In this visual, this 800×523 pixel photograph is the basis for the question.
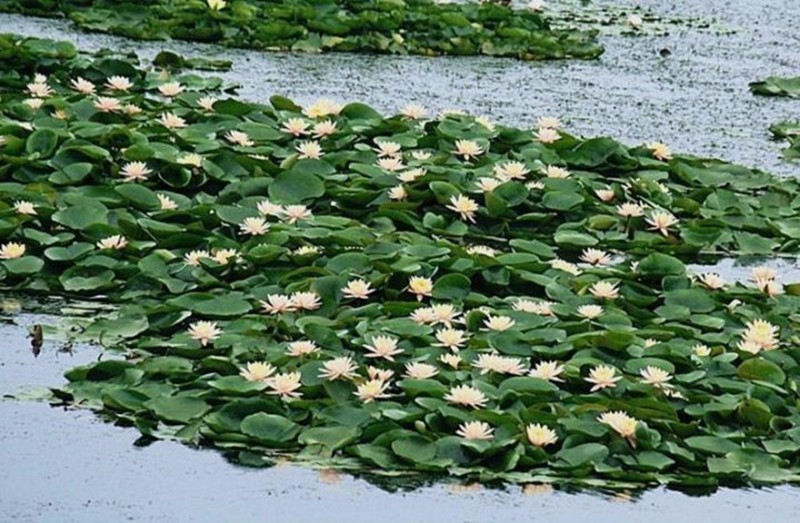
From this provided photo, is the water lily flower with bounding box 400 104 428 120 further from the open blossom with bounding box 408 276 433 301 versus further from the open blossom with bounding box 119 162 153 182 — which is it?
the open blossom with bounding box 408 276 433 301

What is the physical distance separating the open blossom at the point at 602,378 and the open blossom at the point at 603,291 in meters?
0.61

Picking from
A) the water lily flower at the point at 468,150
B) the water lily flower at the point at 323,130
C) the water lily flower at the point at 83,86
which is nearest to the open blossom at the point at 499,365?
the water lily flower at the point at 468,150

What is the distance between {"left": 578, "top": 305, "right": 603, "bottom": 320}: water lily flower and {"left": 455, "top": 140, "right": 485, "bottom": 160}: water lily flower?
151 centimetres

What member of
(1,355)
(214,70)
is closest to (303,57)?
(214,70)

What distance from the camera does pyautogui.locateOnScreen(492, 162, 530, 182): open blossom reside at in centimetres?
557

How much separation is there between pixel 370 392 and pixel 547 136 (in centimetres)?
244

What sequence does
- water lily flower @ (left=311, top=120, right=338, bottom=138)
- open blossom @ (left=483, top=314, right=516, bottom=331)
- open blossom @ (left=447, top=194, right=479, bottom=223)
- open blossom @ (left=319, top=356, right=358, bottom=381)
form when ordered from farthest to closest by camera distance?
1. water lily flower @ (left=311, top=120, right=338, bottom=138)
2. open blossom @ (left=447, top=194, right=479, bottom=223)
3. open blossom @ (left=483, top=314, right=516, bottom=331)
4. open blossom @ (left=319, top=356, right=358, bottom=381)

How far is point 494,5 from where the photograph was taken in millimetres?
9695

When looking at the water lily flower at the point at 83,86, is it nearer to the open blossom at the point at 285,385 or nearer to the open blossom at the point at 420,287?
the open blossom at the point at 420,287

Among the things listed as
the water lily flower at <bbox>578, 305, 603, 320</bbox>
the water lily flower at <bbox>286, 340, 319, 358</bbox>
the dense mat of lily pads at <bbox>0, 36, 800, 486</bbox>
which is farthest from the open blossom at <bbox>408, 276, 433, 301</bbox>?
the water lily flower at <bbox>286, 340, 319, 358</bbox>

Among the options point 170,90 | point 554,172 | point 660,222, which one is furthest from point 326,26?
point 660,222

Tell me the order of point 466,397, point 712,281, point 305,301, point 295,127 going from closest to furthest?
point 466,397, point 305,301, point 712,281, point 295,127

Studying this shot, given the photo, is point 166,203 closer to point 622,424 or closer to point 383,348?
point 383,348

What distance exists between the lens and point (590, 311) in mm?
4371
